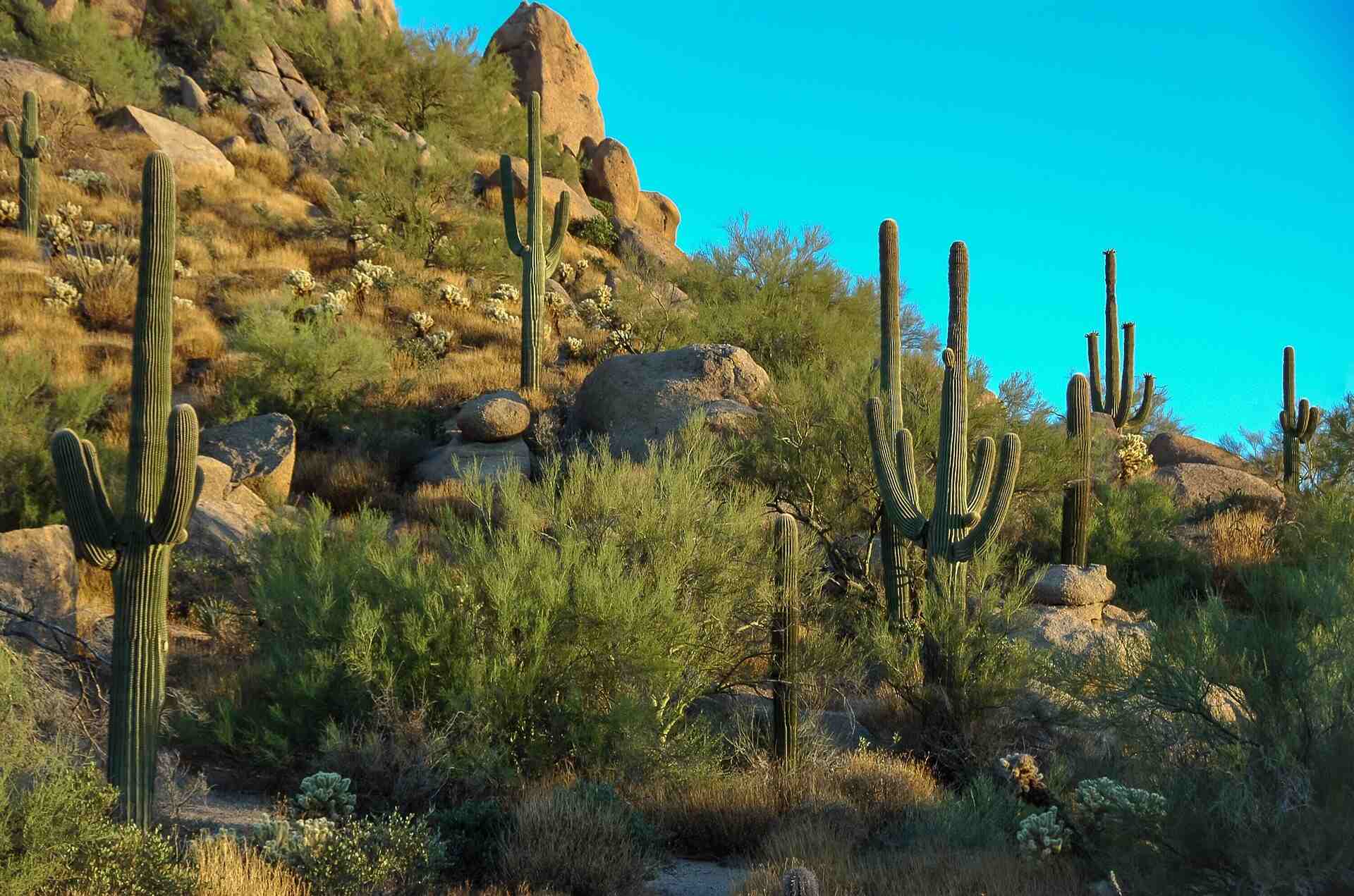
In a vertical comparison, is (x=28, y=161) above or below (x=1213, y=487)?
above

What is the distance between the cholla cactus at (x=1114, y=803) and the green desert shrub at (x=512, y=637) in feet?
10.1

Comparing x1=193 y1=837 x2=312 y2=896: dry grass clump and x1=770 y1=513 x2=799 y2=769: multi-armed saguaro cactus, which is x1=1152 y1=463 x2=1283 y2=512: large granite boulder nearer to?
x1=770 y1=513 x2=799 y2=769: multi-armed saguaro cactus

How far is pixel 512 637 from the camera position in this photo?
8773 millimetres

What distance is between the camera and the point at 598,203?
121 ft

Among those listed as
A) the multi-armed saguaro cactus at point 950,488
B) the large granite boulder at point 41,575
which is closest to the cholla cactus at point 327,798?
the large granite boulder at point 41,575

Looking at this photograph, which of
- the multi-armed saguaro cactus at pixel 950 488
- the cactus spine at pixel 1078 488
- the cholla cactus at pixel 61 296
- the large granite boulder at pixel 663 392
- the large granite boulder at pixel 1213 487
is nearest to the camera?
the multi-armed saguaro cactus at pixel 950 488

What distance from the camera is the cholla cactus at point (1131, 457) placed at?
20.1m

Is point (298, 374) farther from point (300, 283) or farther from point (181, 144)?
point (181, 144)

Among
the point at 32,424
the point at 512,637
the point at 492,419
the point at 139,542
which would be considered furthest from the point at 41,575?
the point at 492,419

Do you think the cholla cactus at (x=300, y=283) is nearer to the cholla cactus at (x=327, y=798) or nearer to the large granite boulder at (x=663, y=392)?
the large granite boulder at (x=663, y=392)

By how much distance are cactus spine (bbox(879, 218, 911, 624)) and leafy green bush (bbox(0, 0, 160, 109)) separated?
24431mm

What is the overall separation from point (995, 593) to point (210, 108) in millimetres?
30140

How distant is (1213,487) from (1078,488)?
6448 mm

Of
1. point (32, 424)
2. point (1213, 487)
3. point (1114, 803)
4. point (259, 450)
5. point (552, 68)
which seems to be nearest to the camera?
point (1114, 803)
